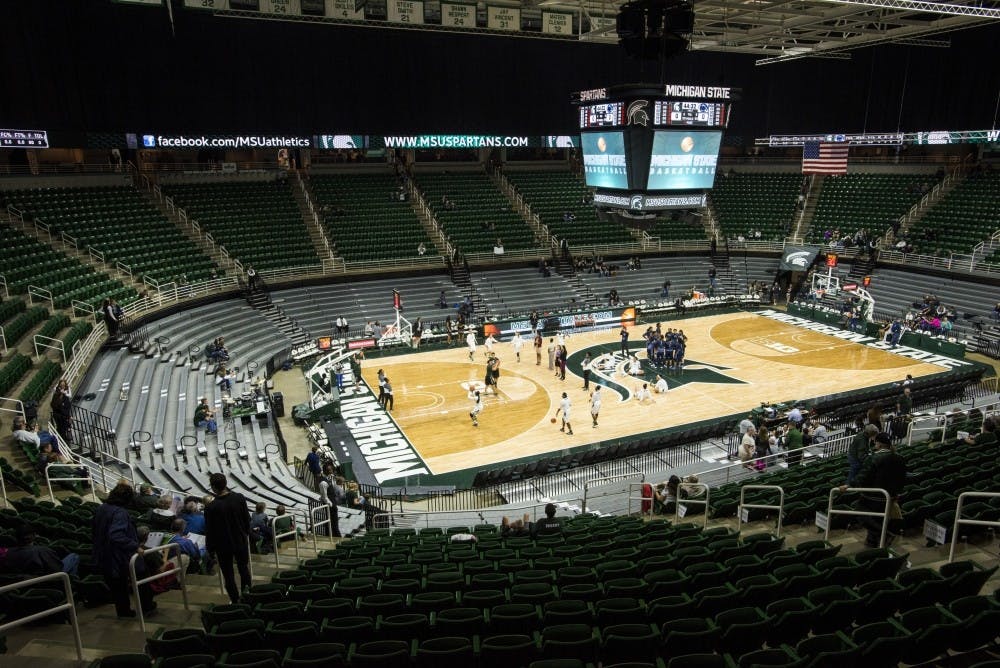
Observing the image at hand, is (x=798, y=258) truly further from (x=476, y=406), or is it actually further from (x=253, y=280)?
(x=253, y=280)

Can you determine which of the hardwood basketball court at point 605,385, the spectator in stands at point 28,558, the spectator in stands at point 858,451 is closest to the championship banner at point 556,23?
the hardwood basketball court at point 605,385

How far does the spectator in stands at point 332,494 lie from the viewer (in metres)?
13.7

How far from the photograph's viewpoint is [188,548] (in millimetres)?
8656

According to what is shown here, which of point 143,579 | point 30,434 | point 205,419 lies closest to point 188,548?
point 143,579

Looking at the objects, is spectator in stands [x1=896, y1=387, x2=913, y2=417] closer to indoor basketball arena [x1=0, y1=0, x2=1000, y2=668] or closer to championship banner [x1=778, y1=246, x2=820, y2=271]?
indoor basketball arena [x1=0, y1=0, x2=1000, y2=668]

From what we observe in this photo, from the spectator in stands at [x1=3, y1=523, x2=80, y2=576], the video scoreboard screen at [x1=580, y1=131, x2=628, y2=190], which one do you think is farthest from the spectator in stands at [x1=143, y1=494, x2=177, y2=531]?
the video scoreboard screen at [x1=580, y1=131, x2=628, y2=190]

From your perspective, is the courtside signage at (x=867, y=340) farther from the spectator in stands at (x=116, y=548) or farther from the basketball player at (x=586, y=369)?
the spectator in stands at (x=116, y=548)

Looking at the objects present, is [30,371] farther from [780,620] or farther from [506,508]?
[780,620]

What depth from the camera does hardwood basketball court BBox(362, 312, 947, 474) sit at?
2153 centimetres

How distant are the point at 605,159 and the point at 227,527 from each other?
17.3 metres

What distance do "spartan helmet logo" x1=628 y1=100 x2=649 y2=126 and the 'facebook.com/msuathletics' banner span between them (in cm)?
1527

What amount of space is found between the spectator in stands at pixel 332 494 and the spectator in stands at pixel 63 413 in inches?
223

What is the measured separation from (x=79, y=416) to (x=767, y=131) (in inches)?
1820

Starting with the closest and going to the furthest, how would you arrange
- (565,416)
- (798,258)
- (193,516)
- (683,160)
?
(193,516) → (683,160) → (565,416) → (798,258)
